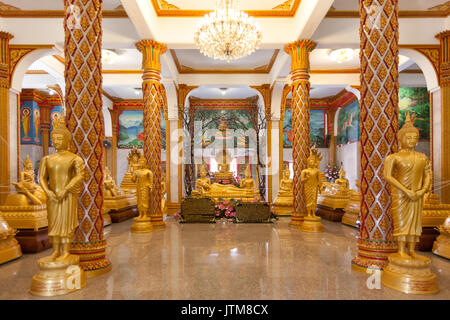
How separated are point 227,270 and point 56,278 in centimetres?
204

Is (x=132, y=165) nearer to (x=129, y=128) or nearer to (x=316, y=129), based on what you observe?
(x=129, y=128)

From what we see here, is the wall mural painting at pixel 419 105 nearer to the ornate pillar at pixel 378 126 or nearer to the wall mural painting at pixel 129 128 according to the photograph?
the ornate pillar at pixel 378 126

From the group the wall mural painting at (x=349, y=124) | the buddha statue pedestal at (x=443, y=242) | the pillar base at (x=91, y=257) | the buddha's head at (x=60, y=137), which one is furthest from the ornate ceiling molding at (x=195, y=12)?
the wall mural painting at (x=349, y=124)

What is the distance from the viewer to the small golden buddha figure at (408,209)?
337cm

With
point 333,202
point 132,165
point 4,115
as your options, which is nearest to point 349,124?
point 333,202

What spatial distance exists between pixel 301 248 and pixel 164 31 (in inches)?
247

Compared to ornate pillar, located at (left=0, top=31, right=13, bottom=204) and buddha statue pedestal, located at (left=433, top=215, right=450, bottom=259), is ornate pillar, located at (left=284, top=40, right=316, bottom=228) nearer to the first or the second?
buddha statue pedestal, located at (left=433, top=215, right=450, bottom=259)

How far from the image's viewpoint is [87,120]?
4.11m

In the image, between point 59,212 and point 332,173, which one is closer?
point 59,212

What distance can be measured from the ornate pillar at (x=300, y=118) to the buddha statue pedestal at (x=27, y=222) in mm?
5441

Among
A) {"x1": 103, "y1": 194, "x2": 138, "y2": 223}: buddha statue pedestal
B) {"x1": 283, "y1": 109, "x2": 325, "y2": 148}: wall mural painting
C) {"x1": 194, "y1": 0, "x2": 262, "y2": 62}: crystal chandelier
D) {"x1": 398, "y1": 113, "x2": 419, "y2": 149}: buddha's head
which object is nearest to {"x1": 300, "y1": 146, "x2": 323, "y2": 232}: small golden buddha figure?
{"x1": 194, "y1": 0, "x2": 262, "y2": 62}: crystal chandelier

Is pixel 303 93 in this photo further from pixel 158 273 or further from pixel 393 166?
pixel 158 273

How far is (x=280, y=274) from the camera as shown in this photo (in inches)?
160
